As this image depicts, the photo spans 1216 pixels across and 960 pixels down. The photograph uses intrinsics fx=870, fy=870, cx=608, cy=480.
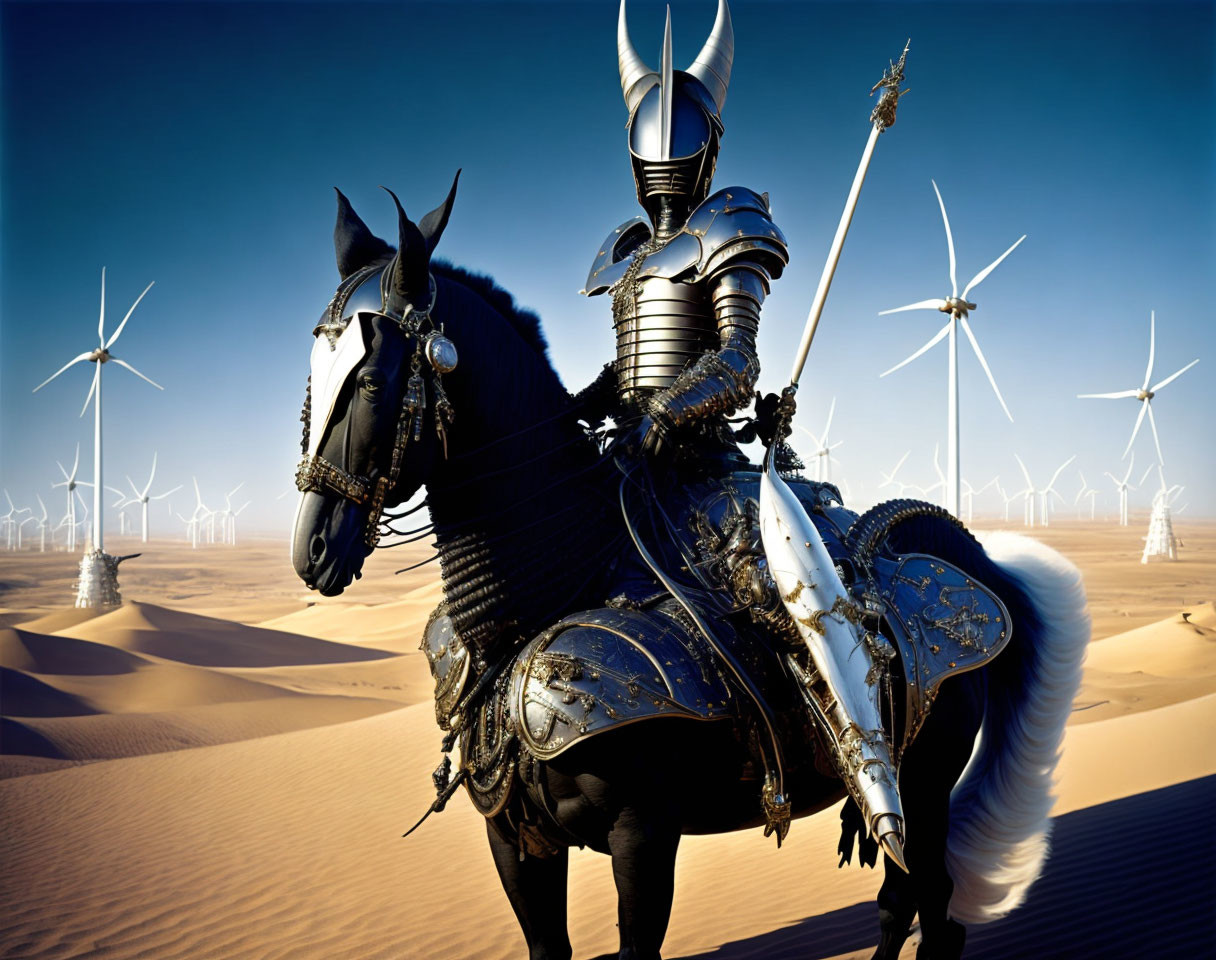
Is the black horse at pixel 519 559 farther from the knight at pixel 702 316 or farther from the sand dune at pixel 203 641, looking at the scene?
the sand dune at pixel 203 641

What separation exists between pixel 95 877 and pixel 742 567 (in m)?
8.62

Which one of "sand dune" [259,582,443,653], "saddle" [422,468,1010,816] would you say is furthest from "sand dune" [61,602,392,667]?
"saddle" [422,468,1010,816]

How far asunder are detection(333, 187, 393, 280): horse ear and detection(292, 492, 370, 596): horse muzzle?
2.98ft

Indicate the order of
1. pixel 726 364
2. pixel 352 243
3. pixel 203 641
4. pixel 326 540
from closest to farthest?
pixel 326 540 < pixel 352 243 < pixel 726 364 < pixel 203 641

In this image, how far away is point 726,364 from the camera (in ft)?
11.7

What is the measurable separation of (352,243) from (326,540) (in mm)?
1119

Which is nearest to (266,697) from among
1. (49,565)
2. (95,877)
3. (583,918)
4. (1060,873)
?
(95,877)

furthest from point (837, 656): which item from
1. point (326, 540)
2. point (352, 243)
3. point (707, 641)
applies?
point (352, 243)

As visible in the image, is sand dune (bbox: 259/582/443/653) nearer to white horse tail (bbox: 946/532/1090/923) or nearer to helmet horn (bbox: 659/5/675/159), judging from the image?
white horse tail (bbox: 946/532/1090/923)

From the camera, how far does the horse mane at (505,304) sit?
3.36m

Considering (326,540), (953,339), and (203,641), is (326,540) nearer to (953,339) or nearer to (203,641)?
(953,339)

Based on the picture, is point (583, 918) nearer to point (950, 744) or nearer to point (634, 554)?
point (950, 744)

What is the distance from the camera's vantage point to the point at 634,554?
3.53m

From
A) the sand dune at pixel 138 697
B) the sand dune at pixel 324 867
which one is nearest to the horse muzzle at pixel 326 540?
the sand dune at pixel 324 867
